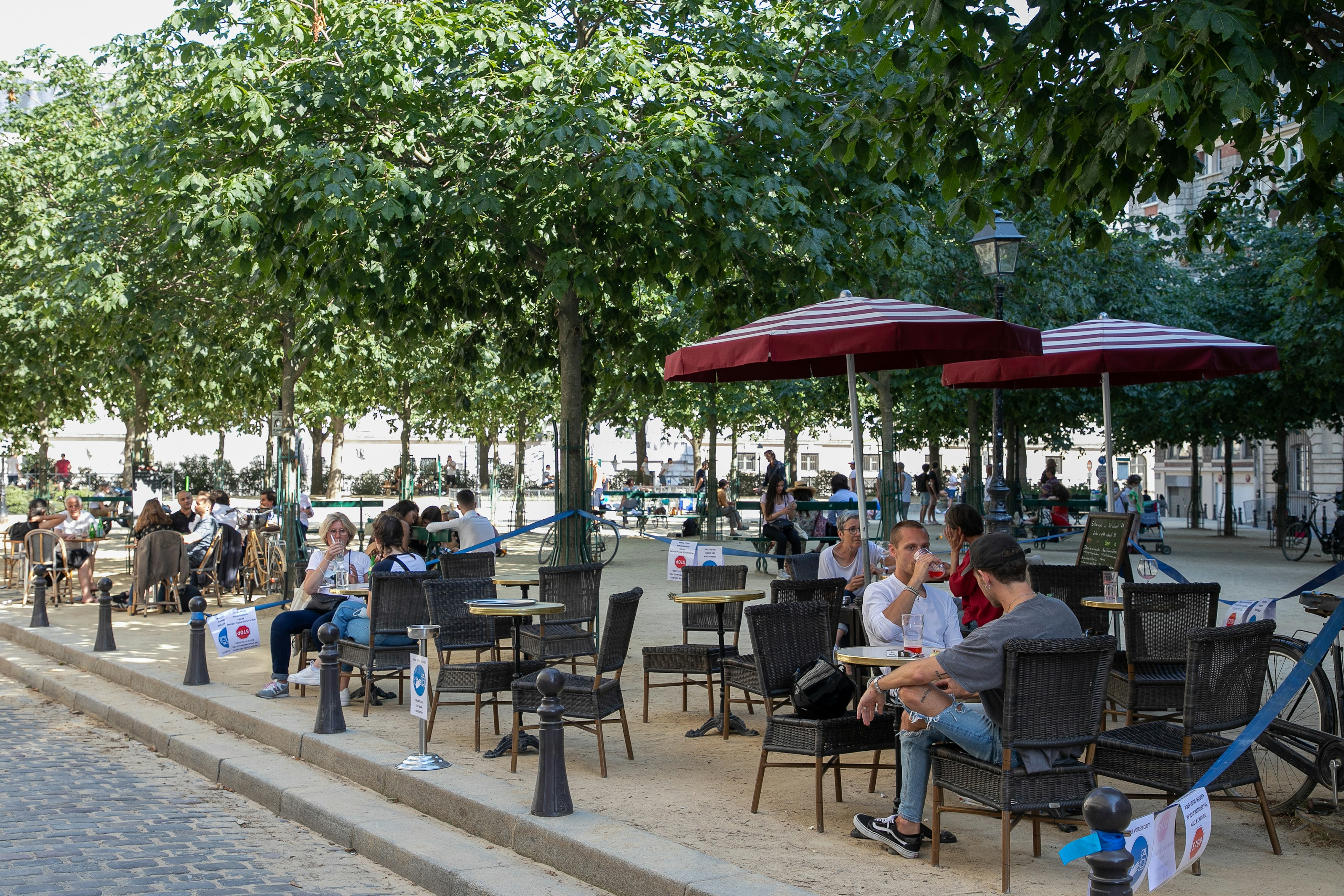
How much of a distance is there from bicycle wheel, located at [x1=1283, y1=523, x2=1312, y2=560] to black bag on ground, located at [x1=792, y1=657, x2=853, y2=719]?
2048 cm

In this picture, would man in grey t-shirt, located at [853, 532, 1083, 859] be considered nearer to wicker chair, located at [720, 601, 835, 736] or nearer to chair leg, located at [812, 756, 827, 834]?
chair leg, located at [812, 756, 827, 834]

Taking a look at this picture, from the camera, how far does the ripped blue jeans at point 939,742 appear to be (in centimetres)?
509

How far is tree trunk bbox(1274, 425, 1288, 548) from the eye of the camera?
1085 inches

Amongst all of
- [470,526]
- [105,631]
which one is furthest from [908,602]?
[105,631]

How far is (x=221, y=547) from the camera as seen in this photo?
1585 cm

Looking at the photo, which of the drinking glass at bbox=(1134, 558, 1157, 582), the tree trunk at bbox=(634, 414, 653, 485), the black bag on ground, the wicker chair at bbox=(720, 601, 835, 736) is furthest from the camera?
the tree trunk at bbox=(634, 414, 653, 485)

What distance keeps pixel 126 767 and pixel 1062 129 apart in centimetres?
726

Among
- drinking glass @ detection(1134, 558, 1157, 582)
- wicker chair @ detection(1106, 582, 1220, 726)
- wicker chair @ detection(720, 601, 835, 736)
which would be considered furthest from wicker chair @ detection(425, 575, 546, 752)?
drinking glass @ detection(1134, 558, 1157, 582)

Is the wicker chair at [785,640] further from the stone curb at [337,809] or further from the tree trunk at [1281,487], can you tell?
the tree trunk at [1281,487]

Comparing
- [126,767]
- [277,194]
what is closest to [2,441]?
[277,194]

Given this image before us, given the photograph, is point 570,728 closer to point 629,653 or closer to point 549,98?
point 629,653

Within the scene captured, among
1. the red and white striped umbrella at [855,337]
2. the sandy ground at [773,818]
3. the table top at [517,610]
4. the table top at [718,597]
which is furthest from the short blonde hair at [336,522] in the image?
the red and white striped umbrella at [855,337]

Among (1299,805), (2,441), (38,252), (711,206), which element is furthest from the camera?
(2,441)

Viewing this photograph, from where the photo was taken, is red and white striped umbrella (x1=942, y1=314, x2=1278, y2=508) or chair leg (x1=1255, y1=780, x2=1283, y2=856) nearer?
chair leg (x1=1255, y1=780, x2=1283, y2=856)
